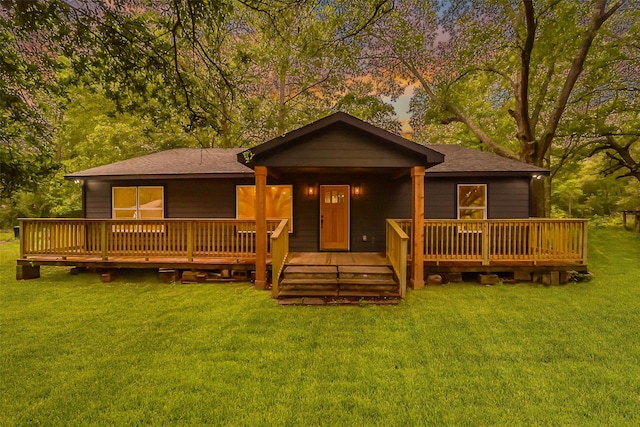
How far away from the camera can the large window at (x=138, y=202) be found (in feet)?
30.3

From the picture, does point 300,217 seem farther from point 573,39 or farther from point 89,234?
Result: point 573,39

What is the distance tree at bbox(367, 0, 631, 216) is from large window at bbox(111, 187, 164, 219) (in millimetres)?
11517

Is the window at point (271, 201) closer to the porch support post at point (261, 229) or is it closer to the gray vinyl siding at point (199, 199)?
the gray vinyl siding at point (199, 199)

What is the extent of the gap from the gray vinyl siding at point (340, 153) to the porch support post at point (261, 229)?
318mm

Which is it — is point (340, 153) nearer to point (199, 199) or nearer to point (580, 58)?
point (199, 199)

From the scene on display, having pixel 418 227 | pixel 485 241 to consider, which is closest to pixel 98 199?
pixel 418 227

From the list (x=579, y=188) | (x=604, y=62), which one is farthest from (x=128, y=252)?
(x=579, y=188)

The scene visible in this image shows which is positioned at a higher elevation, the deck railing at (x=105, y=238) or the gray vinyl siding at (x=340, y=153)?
the gray vinyl siding at (x=340, y=153)

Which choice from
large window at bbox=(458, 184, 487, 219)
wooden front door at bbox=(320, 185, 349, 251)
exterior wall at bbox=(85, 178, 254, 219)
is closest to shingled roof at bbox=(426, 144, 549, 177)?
large window at bbox=(458, 184, 487, 219)

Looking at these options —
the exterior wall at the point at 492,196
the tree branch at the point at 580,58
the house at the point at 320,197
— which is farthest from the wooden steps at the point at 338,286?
the tree branch at the point at 580,58

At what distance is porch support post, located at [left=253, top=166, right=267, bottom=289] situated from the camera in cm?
664

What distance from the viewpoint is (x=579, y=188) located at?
25578 mm

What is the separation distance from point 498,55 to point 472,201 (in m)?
7.77

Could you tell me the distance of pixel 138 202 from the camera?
9.25 metres
